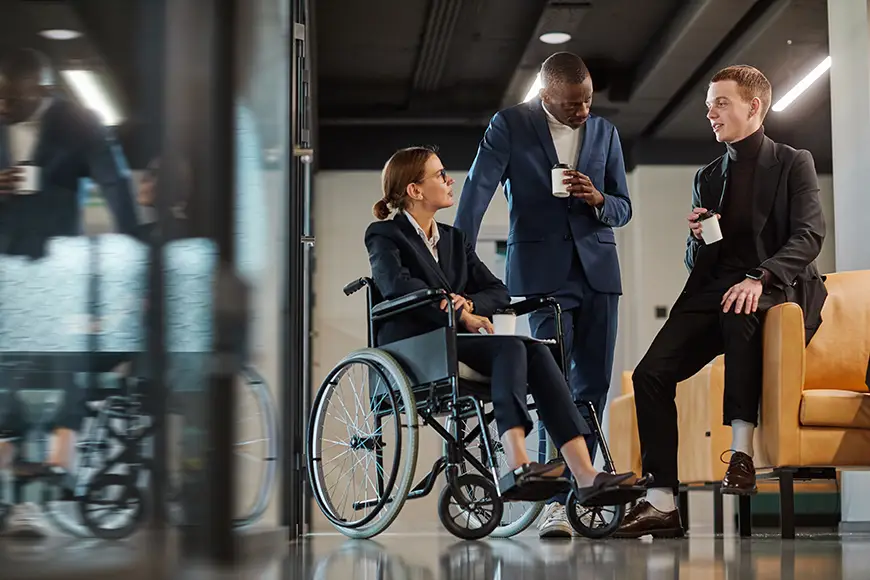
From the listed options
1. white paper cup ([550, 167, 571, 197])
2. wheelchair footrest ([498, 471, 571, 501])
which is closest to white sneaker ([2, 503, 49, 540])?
wheelchair footrest ([498, 471, 571, 501])

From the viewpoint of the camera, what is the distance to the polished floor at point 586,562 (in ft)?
5.47

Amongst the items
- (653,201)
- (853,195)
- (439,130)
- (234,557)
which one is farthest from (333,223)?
(234,557)

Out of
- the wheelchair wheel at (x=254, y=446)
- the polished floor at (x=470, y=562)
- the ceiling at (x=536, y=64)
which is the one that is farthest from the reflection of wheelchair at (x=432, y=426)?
the ceiling at (x=536, y=64)

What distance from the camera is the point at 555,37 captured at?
7.03 metres

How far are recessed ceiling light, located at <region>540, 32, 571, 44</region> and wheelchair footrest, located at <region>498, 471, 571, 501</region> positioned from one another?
16.0 feet

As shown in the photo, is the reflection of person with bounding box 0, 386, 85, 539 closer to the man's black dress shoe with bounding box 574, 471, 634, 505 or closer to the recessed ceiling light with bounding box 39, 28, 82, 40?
the recessed ceiling light with bounding box 39, 28, 82, 40

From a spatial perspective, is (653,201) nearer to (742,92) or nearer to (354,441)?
(742,92)

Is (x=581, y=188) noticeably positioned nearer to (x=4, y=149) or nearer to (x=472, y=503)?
(x=472, y=503)

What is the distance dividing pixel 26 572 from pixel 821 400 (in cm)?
298

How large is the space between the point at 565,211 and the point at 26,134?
2.65 m

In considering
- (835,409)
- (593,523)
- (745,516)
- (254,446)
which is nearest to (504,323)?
(593,523)

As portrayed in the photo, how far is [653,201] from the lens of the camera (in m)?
8.81

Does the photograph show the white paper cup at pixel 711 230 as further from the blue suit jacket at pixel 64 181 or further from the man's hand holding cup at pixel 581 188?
the blue suit jacket at pixel 64 181

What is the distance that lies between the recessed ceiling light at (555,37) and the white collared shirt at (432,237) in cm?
403
